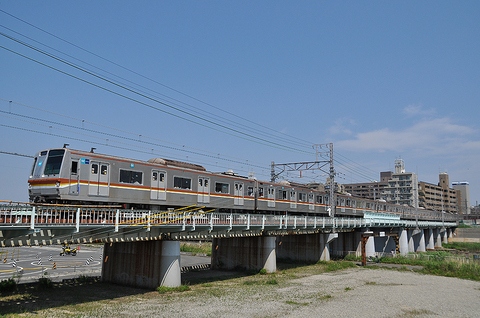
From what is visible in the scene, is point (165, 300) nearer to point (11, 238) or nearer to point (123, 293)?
point (123, 293)

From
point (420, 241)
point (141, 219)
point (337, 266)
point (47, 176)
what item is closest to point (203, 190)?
point (141, 219)

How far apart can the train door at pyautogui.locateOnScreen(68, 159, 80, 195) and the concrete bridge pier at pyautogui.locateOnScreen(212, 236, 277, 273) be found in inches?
790

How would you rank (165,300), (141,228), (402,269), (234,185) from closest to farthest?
1. (141,228)
2. (165,300)
3. (234,185)
4. (402,269)

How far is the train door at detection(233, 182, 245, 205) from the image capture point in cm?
3200

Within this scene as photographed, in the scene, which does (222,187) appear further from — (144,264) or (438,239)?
(438,239)

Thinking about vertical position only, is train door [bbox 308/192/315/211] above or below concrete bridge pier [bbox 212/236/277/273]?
above

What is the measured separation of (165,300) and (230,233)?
27.3 ft

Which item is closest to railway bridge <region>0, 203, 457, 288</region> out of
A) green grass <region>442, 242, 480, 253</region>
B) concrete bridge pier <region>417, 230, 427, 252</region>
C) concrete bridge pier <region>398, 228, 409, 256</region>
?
concrete bridge pier <region>398, 228, 409, 256</region>

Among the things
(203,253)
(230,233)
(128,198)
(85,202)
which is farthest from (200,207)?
(203,253)

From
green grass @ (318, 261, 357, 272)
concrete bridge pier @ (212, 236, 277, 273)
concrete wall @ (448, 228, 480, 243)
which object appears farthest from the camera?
concrete wall @ (448, 228, 480, 243)

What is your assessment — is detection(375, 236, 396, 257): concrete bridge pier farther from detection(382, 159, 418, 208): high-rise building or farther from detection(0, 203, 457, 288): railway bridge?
detection(382, 159, 418, 208): high-rise building

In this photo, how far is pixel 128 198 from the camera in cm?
2323

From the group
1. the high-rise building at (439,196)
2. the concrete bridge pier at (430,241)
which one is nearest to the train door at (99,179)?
the concrete bridge pier at (430,241)

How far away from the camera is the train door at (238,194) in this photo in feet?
105
